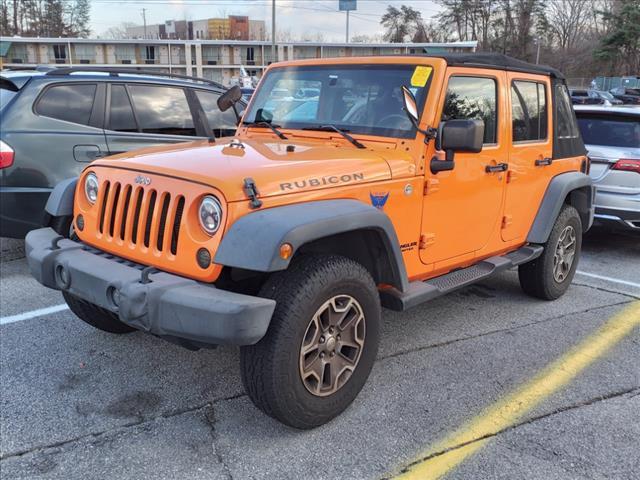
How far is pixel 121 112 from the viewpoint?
5.78 meters

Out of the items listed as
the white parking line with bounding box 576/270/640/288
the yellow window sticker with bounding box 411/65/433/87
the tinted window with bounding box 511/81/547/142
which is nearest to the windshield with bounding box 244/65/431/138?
the yellow window sticker with bounding box 411/65/433/87

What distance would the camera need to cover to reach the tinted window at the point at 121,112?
571cm

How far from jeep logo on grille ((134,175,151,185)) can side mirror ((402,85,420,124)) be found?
1529 mm

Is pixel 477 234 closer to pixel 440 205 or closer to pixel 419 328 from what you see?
pixel 440 205

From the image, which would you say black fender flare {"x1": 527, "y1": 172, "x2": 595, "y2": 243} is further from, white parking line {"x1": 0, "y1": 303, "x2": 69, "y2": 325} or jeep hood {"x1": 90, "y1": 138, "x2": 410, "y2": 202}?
white parking line {"x1": 0, "y1": 303, "x2": 69, "y2": 325}

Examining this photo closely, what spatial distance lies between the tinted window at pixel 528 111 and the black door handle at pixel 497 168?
282 mm

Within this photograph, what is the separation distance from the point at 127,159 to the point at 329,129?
129cm

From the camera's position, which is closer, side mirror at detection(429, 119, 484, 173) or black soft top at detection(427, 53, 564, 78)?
side mirror at detection(429, 119, 484, 173)

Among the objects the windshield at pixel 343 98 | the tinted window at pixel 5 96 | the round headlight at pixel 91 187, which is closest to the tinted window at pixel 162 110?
the tinted window at pixel 5 96

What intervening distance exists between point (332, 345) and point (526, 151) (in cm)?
242

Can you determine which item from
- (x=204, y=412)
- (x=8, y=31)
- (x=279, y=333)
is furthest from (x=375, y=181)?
(x=8, y=31)

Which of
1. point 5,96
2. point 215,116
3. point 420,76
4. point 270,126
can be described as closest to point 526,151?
point 420,76

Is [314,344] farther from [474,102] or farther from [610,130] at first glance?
[610,130]

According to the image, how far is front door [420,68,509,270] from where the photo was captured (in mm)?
3572
